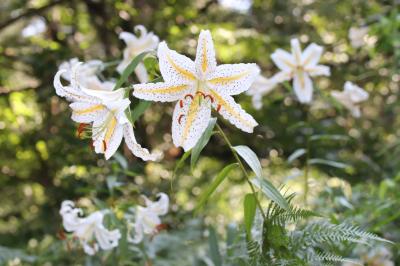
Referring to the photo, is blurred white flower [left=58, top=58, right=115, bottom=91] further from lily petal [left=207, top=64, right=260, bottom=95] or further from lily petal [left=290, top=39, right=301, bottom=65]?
lily petal [left=290, top=39, right=301, bottom=65]

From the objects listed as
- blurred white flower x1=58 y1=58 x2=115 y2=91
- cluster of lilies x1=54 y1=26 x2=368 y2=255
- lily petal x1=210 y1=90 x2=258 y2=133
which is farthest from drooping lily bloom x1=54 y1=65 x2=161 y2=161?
blurred white flower x1=58 y1=58 x2=115 y2=91

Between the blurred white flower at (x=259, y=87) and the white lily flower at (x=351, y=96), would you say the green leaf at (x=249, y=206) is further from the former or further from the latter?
the white lily flower at (x=351, y=96)

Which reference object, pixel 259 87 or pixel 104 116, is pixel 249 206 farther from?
pixel 259 87

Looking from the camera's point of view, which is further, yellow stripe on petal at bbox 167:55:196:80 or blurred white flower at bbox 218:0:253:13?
blurred white flower at bbox 218:0:253:13

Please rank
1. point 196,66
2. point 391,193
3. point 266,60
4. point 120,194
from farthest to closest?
point 266,60 → point 120,194 → point 391,193 → point 196,66

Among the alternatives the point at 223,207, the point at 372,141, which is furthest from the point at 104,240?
the point at 372,141

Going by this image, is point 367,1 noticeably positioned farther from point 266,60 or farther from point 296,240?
point 296,240

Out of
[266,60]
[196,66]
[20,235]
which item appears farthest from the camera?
[266,60]
